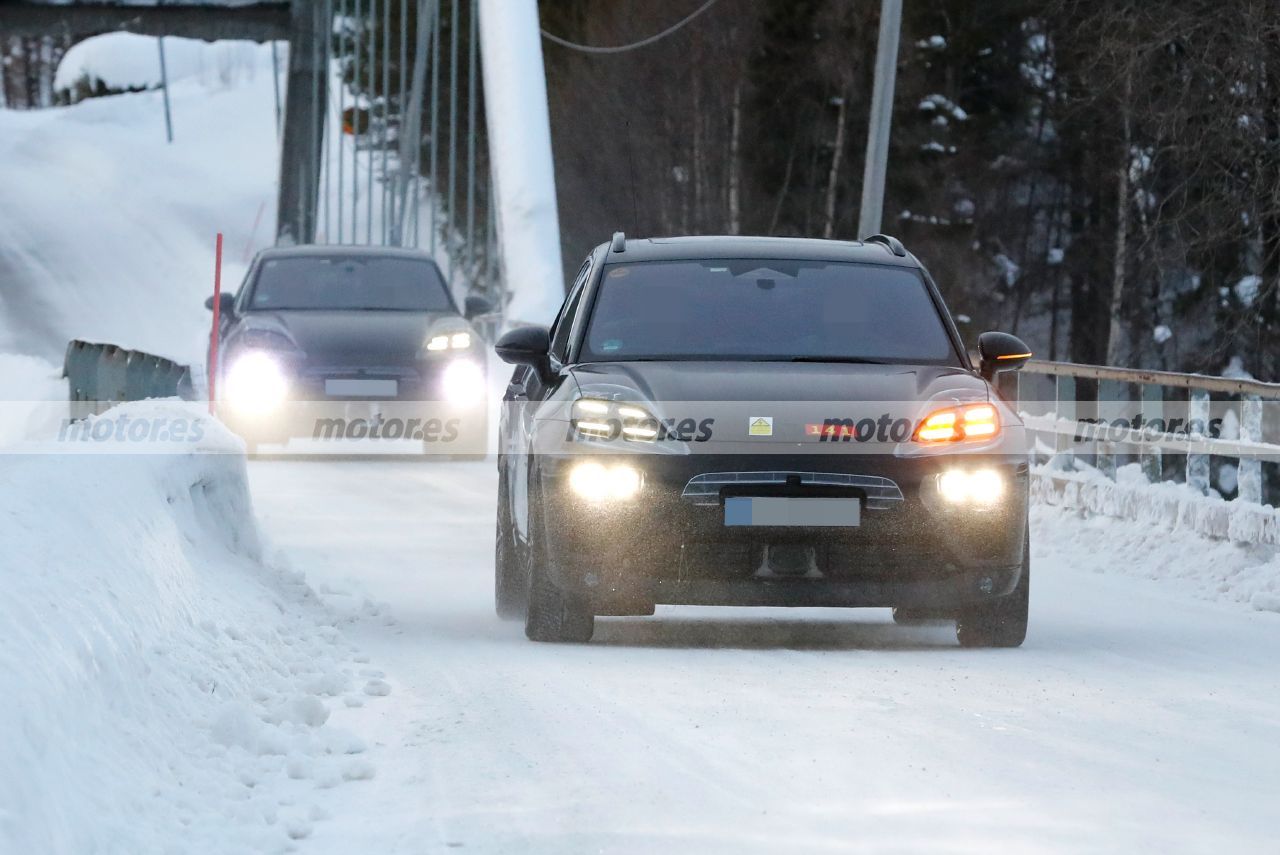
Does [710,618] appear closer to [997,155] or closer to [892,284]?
[892,284]

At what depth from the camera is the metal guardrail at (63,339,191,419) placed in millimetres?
17891

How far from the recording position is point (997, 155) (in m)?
48.7

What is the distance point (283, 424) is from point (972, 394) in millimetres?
9770

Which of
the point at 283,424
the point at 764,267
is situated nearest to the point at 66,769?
the point at 764,267

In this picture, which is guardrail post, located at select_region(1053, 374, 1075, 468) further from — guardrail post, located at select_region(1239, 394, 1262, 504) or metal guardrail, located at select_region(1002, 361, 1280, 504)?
guardrail post, located at select_region(1239, 394, 1262, 504)

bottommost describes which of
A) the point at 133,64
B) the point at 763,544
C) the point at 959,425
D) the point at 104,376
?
the point at 104,376

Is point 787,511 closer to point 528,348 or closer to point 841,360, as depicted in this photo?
point 841,360

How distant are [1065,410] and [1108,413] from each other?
4.15 feet

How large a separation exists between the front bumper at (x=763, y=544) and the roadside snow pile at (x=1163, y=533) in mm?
3036

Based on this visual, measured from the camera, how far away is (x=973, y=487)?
7785 mm

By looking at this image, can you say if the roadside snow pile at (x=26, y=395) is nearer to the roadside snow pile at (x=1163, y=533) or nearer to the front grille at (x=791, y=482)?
the roadside snow pile at (x=1163, y=533)

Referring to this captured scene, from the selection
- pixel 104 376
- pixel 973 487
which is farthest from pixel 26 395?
pixel 973 487

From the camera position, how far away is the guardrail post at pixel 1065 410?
47.8 ft

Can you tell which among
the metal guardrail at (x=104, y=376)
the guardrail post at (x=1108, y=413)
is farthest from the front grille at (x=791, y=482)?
the metal guardrail at (x=104, y=376)
